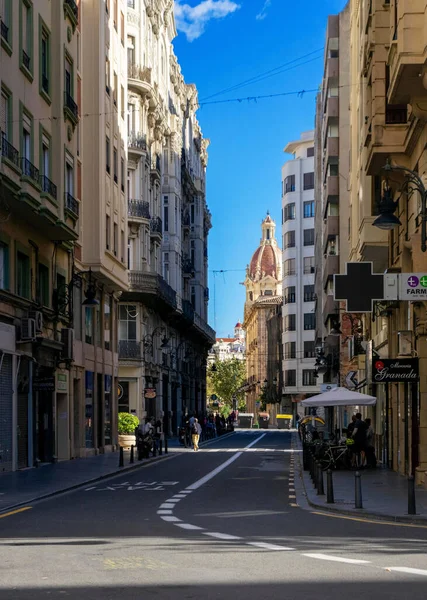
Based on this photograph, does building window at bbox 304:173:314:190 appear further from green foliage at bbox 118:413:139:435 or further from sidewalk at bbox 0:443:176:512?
sidewalk at bbox 0:443:176:512

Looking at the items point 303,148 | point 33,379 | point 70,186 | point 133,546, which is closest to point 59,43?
point 70,186

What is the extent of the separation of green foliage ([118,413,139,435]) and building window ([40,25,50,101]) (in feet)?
74.9

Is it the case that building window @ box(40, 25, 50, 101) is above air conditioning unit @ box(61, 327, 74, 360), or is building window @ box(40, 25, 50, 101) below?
above

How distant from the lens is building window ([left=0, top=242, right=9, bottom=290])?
31.3 meters

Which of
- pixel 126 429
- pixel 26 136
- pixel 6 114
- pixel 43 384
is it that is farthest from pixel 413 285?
pixel 126 429

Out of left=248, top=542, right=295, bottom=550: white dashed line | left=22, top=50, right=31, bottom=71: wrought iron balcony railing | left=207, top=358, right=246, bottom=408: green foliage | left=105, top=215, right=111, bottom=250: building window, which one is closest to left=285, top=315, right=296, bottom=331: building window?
left=207, top=358, right=246, bottom=408: green foliage

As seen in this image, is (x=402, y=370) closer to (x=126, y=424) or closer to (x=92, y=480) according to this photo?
(x=92, y=480)

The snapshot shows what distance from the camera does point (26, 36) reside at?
3369 cm

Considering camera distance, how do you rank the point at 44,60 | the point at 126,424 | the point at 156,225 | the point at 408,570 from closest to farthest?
the point at 408,570, the point at 44,60, the point at 126,424, the point at 156,225

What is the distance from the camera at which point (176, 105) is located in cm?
8381

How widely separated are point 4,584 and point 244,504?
11.0 metres

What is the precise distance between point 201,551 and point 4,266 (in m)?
19.8

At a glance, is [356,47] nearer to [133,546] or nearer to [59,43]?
[59,43]

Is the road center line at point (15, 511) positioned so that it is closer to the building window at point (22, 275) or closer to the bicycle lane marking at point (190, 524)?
the bicycle lane marking at point (190, 524)
